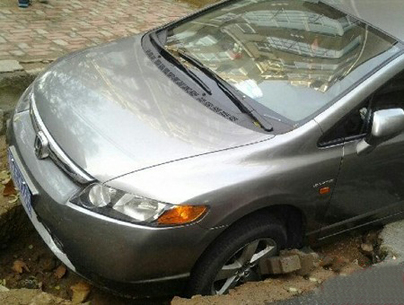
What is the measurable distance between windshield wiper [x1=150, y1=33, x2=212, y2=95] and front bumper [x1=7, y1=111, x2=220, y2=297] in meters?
0.95

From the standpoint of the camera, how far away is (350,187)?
2857mm

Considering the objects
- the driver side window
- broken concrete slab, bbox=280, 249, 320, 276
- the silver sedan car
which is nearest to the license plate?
the silver sedan car

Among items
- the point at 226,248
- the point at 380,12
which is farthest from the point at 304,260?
the point at 380,12

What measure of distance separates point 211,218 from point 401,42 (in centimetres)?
166

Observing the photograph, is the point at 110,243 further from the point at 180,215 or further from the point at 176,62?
the point at 176,62

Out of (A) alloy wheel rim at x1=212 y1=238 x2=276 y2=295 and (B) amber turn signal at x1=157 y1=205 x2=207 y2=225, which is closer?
(B) amber turn signal at x1=157 y1=205 x2=207 y2=225

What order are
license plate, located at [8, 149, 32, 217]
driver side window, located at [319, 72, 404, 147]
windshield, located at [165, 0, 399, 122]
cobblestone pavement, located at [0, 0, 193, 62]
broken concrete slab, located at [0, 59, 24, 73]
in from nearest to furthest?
license plate, located at [8, 149, 32, 217] → driver side window, located at [319, 72, 404, 147] → windshield, located at [165, 0, 399, 122] → broken concrete slab, located at [0, 59, 24, 73] → cobblestone pavement, located at [0, 0, 193, 62]

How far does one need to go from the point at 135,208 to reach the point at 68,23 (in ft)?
14.7

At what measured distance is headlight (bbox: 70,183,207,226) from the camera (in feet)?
7.41

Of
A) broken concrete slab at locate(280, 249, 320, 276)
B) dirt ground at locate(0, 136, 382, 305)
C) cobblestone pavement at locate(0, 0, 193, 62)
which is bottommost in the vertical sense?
dirt ground at locate(0, 136, 382, 305)

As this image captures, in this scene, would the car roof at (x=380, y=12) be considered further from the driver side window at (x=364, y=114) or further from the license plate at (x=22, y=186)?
the license plate at (x=22, y=186)

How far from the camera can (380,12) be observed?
3.24 meters

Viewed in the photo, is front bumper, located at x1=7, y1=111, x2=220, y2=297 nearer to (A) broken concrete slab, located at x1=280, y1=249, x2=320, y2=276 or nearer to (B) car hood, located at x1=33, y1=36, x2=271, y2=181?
(B) car hood, located at x1=33, y1=36, x2=271, y2=181

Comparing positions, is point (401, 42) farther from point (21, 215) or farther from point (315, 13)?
point (21, 215)
